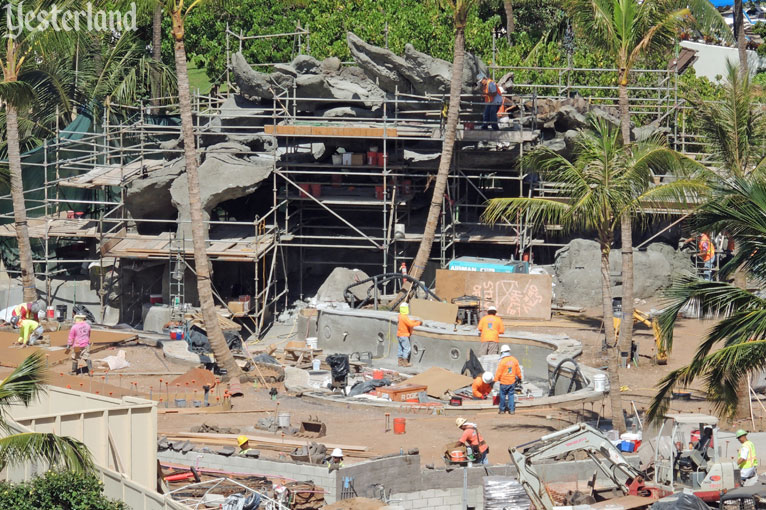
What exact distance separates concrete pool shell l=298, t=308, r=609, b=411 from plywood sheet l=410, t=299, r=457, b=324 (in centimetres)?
42

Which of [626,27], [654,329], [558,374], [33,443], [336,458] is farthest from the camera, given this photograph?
[654,329]

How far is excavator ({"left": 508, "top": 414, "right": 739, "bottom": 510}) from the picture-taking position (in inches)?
765

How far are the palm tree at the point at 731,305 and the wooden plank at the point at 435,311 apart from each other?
12525 mm

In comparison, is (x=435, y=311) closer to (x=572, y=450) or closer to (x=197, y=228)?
(x=197, y=228)

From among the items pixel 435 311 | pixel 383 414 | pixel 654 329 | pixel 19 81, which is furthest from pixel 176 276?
pixel 654 329

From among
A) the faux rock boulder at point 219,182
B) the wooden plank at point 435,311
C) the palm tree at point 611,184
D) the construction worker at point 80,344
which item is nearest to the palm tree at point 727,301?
the palm tree at point 611,184

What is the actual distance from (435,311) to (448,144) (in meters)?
4.65

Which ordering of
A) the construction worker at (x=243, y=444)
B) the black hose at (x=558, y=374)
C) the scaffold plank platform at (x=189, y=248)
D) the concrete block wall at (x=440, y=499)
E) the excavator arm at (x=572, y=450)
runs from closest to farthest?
the excavator arm at (x=572, y=450) → the concrete block wall at (x=440, y=499) → the construction worker at (x=243, y=444) → the black hose at (x=558, y=374) → the scaffold plank platform at (x=189, y=248)

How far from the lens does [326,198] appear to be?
37.1m

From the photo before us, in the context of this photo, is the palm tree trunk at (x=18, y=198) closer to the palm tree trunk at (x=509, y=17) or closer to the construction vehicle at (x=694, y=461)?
the construction vehicle at (x=694, y=461)

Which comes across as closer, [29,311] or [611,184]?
[611,184]

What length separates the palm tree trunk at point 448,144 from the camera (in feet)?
108

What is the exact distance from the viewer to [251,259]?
34469 millimetres

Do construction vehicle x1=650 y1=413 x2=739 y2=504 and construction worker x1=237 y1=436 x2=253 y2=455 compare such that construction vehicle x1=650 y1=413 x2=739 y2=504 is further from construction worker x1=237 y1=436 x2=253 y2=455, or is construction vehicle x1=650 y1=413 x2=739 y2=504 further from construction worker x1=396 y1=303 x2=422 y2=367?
construction worker x1=396 y1=303 x2=422 y2=367
